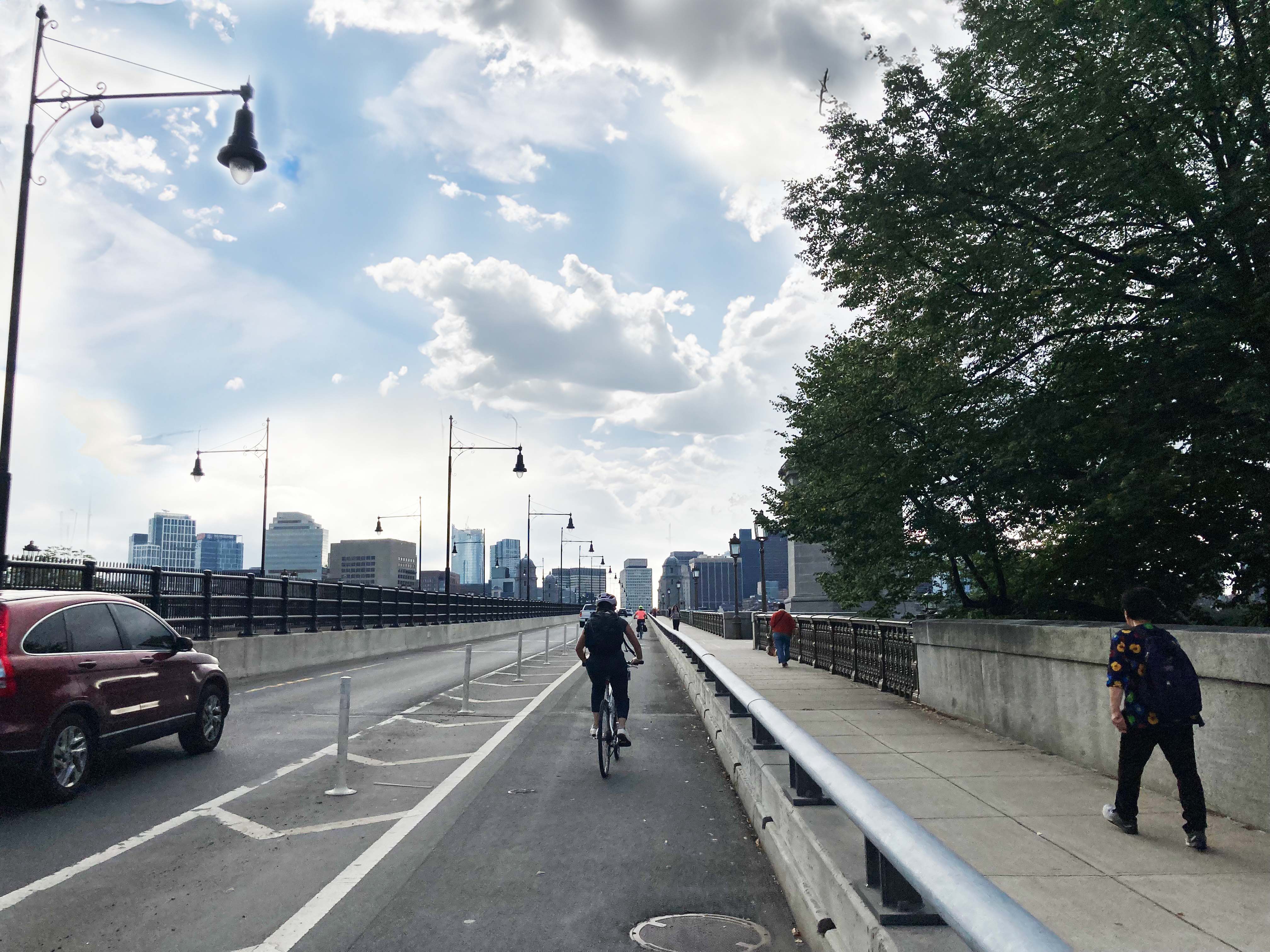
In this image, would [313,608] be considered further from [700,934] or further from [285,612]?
[700,934]

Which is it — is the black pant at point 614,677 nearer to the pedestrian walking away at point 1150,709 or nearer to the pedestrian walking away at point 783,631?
the pedestrian walking away at point 1150,709

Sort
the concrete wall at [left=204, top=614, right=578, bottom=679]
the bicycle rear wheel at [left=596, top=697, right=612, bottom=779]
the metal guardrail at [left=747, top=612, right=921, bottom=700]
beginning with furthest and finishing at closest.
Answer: the concrete wall at [left=204, top=614, right=578, bottom=679], the metal guardrail at [left=747, top=612, right=921, bottom=700], the bicycle rear wheel at [left=596, top=697, right=612, bottom=779]

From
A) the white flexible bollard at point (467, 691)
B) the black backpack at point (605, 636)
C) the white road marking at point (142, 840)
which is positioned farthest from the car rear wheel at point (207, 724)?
the black backpack at point (605, 636)

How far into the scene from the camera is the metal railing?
52.5 ft

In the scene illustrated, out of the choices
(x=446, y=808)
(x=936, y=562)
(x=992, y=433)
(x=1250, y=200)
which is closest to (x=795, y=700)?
(x=992, y=433)

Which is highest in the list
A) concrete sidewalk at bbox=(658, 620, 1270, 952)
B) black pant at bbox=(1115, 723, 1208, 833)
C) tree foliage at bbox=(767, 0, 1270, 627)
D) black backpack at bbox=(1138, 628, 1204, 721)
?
tree foliage at bbox=(767, 0, 1270, 627)

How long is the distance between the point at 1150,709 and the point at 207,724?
9360 millimetres

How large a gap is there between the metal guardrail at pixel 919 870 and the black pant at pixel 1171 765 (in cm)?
228

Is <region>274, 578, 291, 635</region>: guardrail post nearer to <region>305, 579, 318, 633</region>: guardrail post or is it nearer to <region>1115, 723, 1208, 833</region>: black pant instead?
<region>305, 579, 318, 633</region>: guardrail post

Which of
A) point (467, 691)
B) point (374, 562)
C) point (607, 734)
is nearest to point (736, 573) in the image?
point (467, 691)

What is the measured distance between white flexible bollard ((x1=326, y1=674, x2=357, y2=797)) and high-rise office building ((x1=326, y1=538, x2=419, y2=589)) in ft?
345

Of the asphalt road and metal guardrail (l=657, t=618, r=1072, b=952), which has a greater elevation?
metal guardrail (l=657, t=618, r=1072, b=952)

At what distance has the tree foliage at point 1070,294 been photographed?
1123cm

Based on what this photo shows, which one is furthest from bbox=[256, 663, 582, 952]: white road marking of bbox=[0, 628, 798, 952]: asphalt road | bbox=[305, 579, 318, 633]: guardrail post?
bbox=[305, 579, 318, 633]: guardrail post
